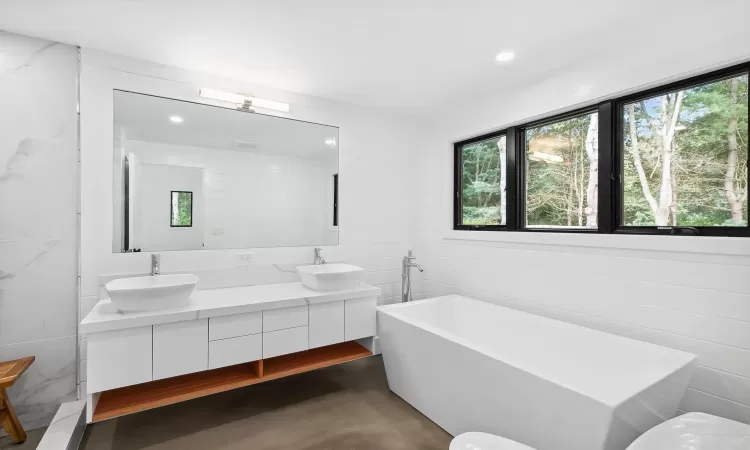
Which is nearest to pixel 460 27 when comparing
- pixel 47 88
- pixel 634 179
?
pixel 634 179

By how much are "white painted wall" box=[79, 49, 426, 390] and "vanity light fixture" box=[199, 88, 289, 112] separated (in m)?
0.15

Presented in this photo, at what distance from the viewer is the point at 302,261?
3172 mm

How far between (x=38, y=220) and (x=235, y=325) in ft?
4.80

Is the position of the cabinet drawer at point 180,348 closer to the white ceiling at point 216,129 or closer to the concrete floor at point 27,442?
the concrete floor at point 27,442

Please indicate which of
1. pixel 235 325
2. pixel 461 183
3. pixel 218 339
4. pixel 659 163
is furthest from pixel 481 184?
pixel 218 339

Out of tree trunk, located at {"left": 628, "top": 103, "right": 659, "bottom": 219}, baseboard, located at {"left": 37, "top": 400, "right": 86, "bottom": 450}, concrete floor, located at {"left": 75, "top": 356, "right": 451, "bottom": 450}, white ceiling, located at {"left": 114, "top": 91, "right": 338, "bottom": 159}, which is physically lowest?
concrete floor, located at {"left": 75, "top": 356, "right": 451, "bottom": 450}

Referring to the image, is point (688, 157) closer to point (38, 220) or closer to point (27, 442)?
point (38, 220)

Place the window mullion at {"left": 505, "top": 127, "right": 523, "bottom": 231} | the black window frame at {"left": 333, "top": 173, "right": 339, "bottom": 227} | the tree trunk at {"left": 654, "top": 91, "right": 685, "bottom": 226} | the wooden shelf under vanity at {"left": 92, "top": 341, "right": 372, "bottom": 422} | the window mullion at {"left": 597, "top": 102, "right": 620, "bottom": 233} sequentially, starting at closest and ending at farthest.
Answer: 1. the wooden shelf under vanity at {"left": 92, "top": 341, "right": 372, "bottom": 422}
2. the tree trunk at {"left": 654, "top": 91, "right": 685, "bottom": 226}
3. the window mullion at {"left": 597, "top": 102, "right": 620, "bottom": 233}
4. the window mullion at {"left": 505, "top": 127, "right": 523, "bottom": 231}
5. the black window frame at {"left": 333, "top": 173, "right": 339, "bottom": 227}

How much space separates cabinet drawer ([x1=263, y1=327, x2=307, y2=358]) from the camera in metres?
2.38

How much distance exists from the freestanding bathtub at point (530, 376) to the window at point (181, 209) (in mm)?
1722

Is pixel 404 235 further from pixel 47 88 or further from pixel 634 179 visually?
pixel 47 88

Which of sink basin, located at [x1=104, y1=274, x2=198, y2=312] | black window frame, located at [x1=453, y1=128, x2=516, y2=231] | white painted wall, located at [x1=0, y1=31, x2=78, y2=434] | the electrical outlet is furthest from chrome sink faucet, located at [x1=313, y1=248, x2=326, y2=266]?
white painted wall, located at [x1=0, y1=31, x2=78, y2=434]

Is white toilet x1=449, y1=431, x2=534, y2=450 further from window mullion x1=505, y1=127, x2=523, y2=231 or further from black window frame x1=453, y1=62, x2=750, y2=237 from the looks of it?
window mullion x1=505, y1=127, x2=523, y2=231

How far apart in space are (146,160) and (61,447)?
1.85 metres
